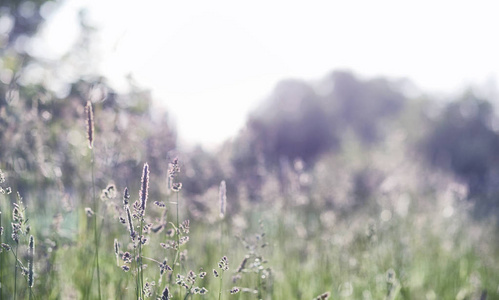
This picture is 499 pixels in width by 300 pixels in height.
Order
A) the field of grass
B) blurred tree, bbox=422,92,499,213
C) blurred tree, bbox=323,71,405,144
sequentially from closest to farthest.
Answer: the field of grass, blurred tree, bbox=422,92,499,213, blurred tree, bbox=323,71,405,144

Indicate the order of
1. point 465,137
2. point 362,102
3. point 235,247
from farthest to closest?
point 362,102, point 465,137, point 235,247

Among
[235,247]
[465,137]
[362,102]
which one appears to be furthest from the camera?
[362,102]

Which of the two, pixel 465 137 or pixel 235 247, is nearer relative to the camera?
pixel 235 247

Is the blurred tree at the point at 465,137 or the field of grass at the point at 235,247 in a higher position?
the blurred tree at the point at 465,137

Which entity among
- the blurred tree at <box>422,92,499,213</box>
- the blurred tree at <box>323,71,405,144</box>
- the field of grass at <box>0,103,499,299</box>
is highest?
the blurred tree at <box>323,71,405,144</box>

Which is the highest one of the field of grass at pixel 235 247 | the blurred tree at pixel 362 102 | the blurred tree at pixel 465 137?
the blurred tree at pixel 362 102

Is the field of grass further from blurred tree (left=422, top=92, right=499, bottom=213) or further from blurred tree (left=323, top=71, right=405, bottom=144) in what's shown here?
blurred tree (left=323, top=71, right=405, bottom=144)

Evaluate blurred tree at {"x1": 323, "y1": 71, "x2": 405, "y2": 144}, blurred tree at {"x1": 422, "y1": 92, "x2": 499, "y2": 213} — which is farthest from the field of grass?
blurred tree at {"x1": 323, "y1": 71, "x2": 405, "y2": 144}

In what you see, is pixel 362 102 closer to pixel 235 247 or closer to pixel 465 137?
pixel 465 137

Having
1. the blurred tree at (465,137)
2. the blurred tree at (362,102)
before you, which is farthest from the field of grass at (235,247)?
the blurred tree at (362,102)

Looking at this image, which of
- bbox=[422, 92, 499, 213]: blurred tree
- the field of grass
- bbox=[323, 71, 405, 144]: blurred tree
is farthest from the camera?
bbox=[323, 71, 405, 144]: blurred tree

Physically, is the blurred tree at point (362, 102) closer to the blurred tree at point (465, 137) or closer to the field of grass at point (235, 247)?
the blurred tree at point (465, 137)

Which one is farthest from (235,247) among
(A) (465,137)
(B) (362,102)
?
(B) (362,102)

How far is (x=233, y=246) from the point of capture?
3699mm
